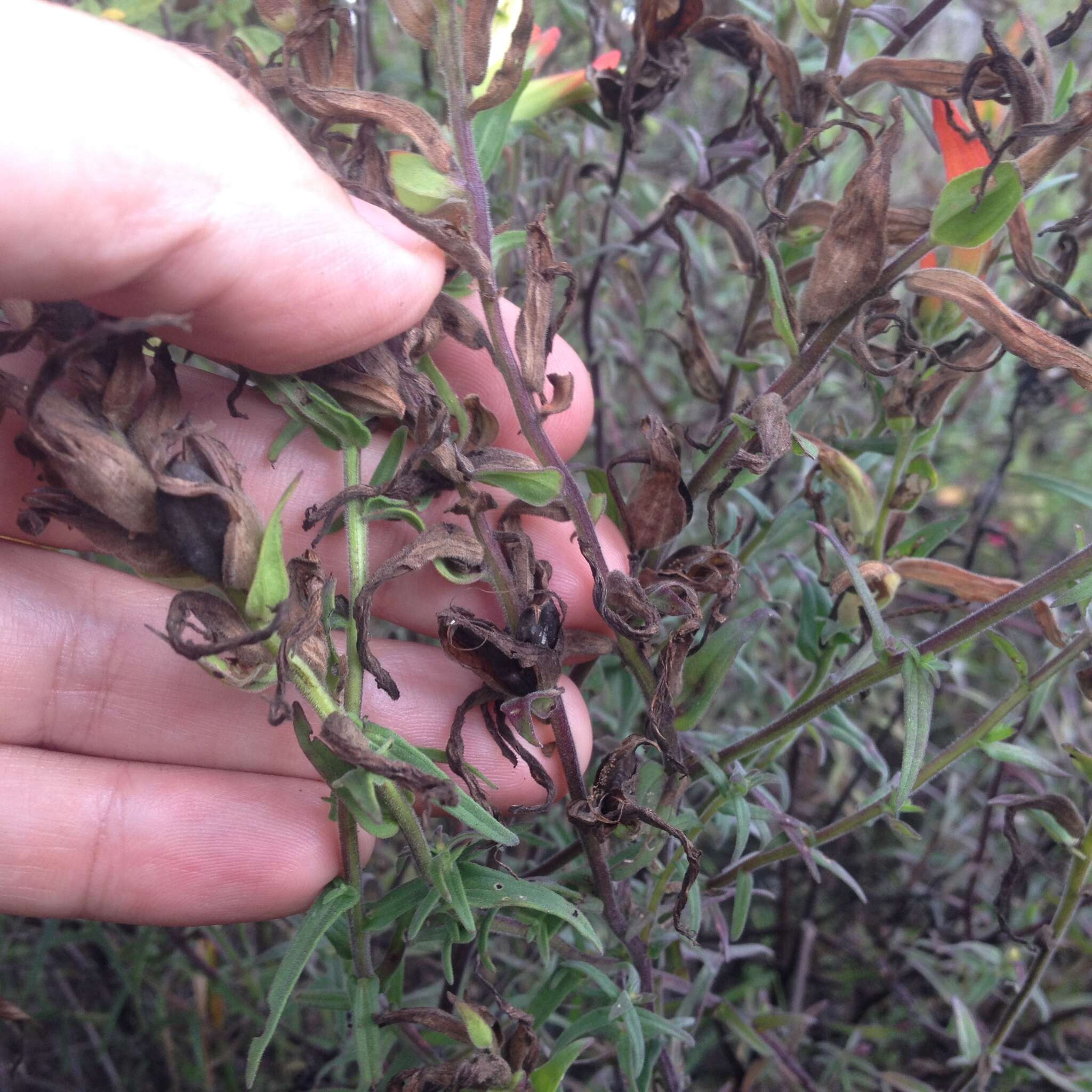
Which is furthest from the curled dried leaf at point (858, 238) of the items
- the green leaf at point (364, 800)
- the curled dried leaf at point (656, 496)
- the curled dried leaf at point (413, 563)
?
the green leaf at point (364, 800)

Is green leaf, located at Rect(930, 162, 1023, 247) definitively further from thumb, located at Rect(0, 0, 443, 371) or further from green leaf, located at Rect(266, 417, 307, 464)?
green leaf, located at Rect(266, 417, 307, 464)

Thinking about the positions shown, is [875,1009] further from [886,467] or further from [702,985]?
[886,467]

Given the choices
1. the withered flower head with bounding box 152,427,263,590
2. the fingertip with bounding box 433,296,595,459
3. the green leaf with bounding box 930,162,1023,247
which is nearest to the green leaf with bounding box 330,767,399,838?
the withered flower head with bounding box 152,427,263,590

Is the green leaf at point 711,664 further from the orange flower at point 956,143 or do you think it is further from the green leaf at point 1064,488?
the orange flower at point 956,143

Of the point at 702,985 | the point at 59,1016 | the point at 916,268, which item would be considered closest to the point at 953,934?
the point at 702,985

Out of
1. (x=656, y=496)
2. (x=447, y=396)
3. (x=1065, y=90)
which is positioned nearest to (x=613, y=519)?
(x=656, y=496)
